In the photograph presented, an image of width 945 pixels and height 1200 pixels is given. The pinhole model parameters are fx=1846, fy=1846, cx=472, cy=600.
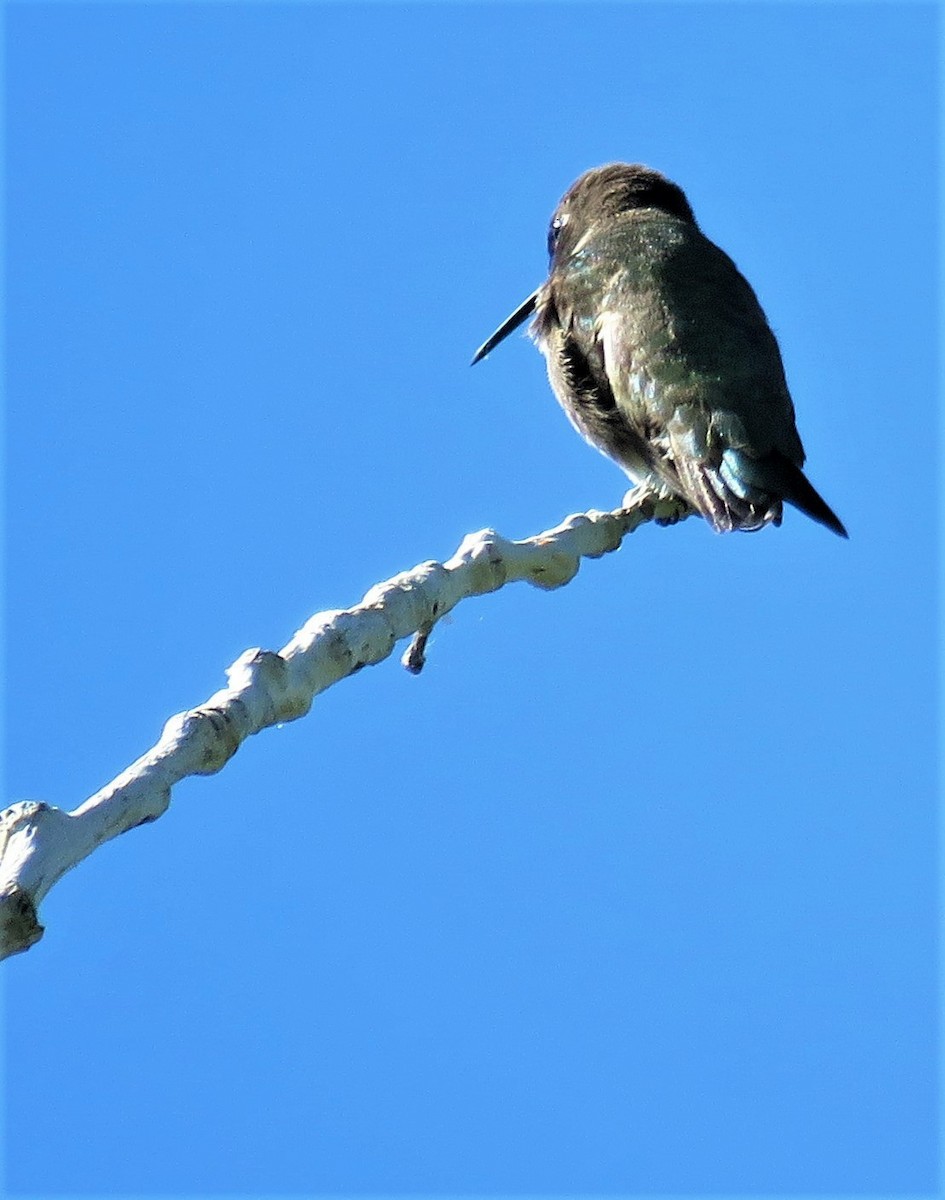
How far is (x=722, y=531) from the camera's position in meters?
6.24

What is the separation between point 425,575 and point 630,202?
15.5 feet

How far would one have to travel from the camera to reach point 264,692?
3.59 m

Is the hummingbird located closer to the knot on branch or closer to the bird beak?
the bird beak

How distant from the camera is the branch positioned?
115 inches

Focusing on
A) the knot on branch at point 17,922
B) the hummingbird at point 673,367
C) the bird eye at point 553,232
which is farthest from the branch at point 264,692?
the bird eye at point 553,232

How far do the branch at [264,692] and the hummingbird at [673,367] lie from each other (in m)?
1.18

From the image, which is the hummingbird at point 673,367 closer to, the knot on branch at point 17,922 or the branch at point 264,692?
the branch at point 264,692

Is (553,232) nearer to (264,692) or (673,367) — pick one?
(673,367)

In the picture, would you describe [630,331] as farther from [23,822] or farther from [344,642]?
[23,822]

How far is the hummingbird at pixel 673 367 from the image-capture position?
20.7 feet

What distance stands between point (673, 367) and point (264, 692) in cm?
352

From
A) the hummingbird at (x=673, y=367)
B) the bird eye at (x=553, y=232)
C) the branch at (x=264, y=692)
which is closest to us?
the branch at (x=264, y=692)

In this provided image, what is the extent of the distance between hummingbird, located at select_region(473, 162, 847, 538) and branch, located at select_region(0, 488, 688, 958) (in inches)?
46.6

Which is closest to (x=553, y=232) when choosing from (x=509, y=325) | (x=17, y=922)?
(x=509, y=325)
